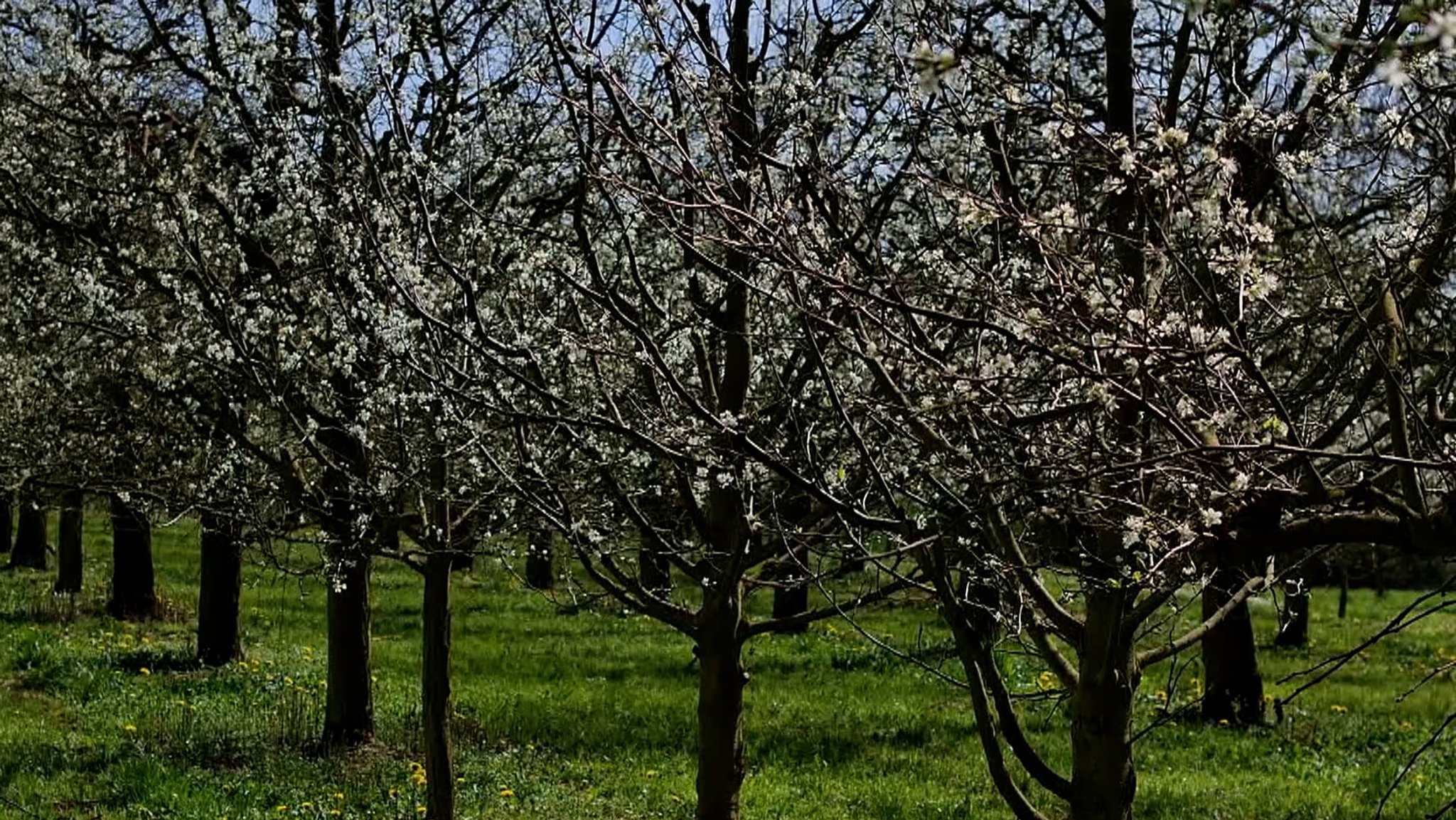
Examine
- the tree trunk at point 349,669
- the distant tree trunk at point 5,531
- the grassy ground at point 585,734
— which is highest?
the distant tree trunk at point 5,531

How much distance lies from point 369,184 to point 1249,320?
168 inches

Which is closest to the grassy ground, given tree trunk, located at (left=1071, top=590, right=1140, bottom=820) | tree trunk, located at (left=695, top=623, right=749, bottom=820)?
tree trunk, located at (left=695, top=623, right=749, bottom=820)

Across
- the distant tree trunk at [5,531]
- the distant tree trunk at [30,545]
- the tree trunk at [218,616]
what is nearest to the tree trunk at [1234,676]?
the tree trunk at [218,616]

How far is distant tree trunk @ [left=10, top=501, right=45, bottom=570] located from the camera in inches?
968

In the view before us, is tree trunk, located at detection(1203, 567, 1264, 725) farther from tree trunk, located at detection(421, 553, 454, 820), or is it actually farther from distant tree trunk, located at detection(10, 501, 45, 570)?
distant tree trunk, located at detection(10, 501, 45, 570)

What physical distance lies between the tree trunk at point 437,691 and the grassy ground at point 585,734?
159cm

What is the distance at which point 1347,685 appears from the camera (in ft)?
53.0

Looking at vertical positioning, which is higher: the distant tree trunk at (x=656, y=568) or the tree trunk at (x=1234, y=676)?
the distant tree trunk at (x=656, y=568)

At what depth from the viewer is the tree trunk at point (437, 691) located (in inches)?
296

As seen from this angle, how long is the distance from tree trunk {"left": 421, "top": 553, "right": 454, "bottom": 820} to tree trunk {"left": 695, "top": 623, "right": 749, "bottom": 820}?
1.42 meters

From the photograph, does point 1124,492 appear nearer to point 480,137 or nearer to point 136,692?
point 480,137

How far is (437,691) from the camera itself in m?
7.62

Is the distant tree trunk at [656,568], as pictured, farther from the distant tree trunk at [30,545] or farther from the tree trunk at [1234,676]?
the distant tree trunk at [30,545]

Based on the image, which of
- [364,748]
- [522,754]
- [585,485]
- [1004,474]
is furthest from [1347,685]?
[1004,474]
